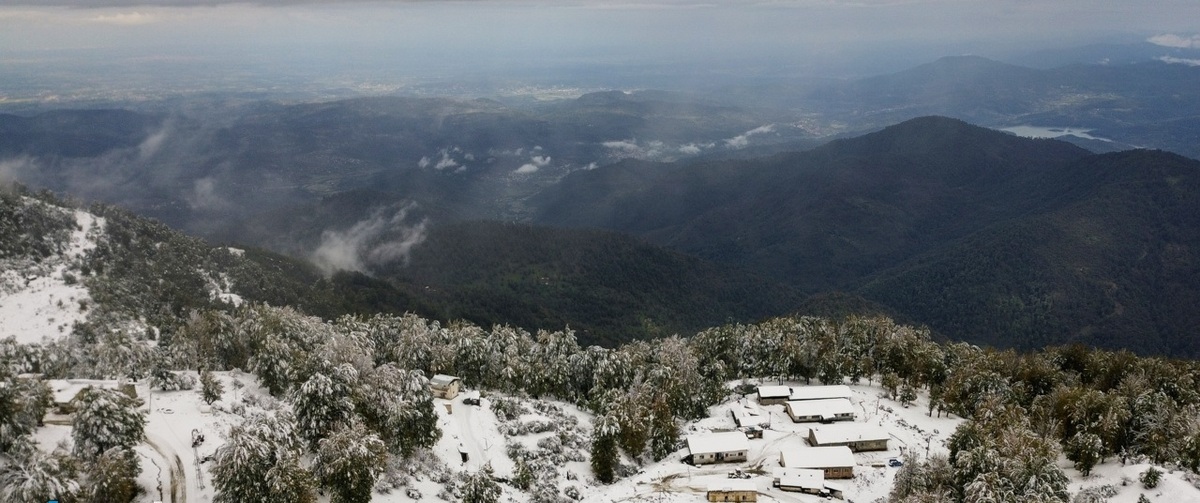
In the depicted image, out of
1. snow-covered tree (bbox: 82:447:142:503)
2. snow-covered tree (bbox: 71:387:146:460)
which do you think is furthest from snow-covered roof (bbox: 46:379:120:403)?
snow-covered tree (bbox: 82:447:142:503)

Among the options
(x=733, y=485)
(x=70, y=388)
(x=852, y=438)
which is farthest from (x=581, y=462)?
(x=70, y=388)

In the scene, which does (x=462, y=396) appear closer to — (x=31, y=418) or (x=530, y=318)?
(x=31, y=418)

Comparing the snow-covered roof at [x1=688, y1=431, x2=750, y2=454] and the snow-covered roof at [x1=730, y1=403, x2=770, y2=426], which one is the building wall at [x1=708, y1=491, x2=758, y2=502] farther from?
the snow-covered roof at [x1=730, y1=403, x2=770, y2=426]

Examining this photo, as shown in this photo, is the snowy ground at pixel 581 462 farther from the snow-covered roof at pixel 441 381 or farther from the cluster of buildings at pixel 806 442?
the snow-covered roof at pixel 441 381

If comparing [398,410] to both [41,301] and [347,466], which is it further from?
[41,301]

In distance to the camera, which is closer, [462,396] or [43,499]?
[43,499]

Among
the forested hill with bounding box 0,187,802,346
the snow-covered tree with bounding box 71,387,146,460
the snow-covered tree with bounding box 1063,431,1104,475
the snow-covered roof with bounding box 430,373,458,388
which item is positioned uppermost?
the snow-covered tree with bounding box 71,387,146,460

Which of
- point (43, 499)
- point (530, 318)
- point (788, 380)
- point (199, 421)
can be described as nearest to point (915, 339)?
point (788, 380)

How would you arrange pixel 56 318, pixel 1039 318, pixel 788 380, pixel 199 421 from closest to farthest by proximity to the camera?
pixel 199 421, pixel 788 380, pixel 56 318, pixel 1039 318
